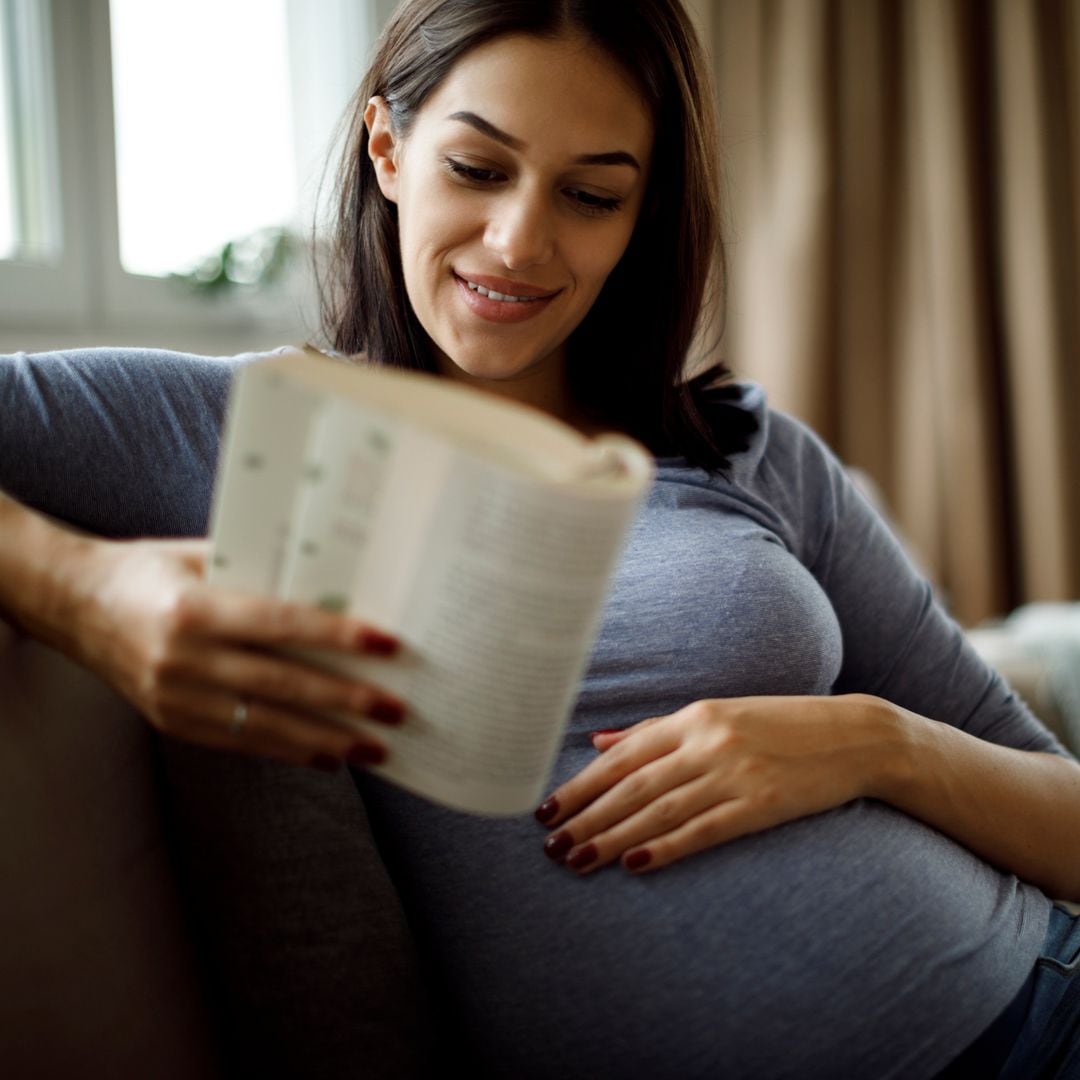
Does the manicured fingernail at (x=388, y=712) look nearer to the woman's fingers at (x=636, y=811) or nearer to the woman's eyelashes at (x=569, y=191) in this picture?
the woman's fingers at (x=636, y=811)

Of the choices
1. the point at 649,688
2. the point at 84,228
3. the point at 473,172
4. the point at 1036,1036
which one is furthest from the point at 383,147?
the point at 84,228

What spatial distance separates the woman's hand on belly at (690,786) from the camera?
831 mm

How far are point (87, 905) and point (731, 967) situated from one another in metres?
0.44

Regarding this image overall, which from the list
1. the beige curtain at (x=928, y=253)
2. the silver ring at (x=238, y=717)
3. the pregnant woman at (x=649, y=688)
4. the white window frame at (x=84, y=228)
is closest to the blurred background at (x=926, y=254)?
→ the beige curtain at (x=928, y=253)

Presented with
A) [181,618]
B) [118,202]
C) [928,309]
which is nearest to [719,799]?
[181,618]

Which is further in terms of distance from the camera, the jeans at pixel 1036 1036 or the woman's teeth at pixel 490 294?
the woman's teeth at pixel 490 294

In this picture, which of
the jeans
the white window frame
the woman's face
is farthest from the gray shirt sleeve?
the white window frame

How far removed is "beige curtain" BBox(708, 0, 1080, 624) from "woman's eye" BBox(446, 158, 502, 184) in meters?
2.15

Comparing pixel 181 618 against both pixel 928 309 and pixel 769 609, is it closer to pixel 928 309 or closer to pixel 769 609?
pixel 769 609

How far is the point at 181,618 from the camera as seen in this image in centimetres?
59

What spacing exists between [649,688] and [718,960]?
211 mm

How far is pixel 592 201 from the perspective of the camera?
3.49ft

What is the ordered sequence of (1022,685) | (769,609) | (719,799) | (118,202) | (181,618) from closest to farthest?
(181,618) < (719,799) < (769,609) < (1022,685) < (118,202)

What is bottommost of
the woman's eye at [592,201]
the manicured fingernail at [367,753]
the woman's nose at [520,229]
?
the manicured fingernail at [367,753]
